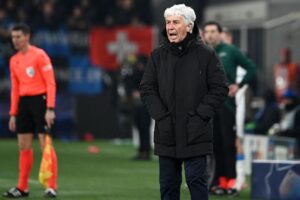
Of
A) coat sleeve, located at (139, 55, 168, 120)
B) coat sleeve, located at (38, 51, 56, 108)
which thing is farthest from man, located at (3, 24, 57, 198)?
coat sleeve, located at (139, 55, 168, 120)

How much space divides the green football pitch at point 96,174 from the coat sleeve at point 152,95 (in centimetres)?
364

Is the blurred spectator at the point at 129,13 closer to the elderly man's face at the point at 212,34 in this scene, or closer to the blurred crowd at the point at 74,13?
the blurred crowd at the point at 74,13

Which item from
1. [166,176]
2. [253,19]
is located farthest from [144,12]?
[166,176]

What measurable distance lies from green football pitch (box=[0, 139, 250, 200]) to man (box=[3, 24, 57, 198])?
0.36 m

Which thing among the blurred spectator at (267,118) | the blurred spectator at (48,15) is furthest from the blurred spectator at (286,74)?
the blurred spectator at (48,15)

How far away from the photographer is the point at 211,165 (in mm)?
14453

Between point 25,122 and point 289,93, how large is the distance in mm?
7853

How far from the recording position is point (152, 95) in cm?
979

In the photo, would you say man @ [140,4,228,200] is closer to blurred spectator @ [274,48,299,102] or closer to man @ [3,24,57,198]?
man @ [3,24,57,198]

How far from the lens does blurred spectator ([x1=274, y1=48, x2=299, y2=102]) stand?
2509cm

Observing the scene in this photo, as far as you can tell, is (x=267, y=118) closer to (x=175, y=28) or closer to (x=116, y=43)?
(x=116, y=43)

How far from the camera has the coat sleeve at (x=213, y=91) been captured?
9.67m

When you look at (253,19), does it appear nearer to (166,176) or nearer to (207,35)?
(207,35)

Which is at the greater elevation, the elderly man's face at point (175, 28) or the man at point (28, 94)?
the elderly man's face at point (175, 28)
